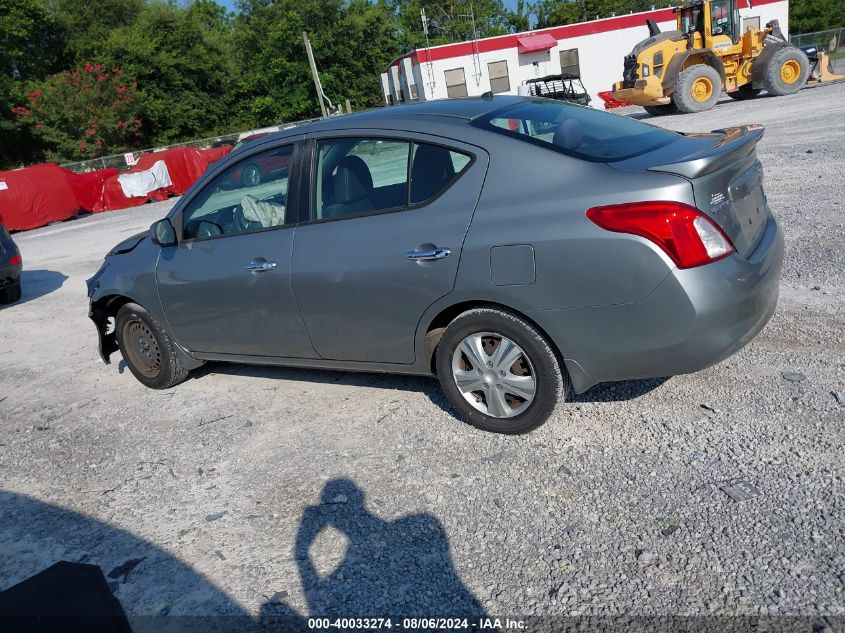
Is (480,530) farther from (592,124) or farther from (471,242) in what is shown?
(592,124)

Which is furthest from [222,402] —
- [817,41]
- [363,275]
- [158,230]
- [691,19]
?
[817,41]

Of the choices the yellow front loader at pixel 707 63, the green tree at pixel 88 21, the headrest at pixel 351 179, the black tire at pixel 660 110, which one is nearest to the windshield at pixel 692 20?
the yellow front loader at pixel 707 63

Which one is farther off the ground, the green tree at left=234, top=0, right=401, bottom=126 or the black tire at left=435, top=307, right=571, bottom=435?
the green tree at left=234, top=0, right=401, bottom=126

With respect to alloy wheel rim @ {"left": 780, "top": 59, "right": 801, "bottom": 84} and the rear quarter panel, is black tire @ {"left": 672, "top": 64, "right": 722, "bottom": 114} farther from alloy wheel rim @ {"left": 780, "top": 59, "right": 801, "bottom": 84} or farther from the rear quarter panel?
the rear quarter panel

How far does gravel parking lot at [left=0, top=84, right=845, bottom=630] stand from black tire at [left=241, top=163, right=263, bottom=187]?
56.9 inches

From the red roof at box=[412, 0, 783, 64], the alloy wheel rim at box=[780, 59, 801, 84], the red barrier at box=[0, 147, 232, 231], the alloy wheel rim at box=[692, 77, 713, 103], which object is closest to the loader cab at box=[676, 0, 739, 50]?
the alloy wheel rim at box=[692, 77, 713, 103]

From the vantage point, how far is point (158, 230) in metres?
4.91

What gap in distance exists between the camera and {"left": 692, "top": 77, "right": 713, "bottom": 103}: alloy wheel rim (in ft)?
67.4

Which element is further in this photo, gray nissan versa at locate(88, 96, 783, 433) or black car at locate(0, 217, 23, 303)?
black car at locate(0, 217, 23, 303)

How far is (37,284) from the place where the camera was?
10945mm

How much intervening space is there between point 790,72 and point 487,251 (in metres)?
22.1

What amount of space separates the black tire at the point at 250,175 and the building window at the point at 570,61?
3651 cm

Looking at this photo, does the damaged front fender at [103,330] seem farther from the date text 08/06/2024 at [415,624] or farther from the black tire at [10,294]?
the black tire at [10,294]

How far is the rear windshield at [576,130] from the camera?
3.62m
